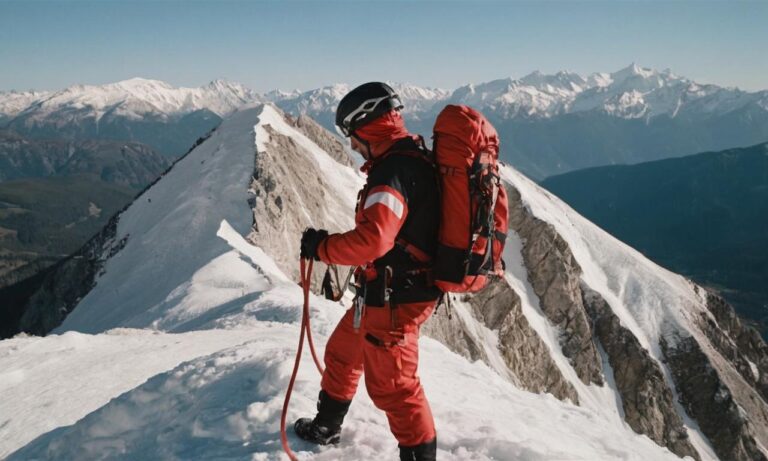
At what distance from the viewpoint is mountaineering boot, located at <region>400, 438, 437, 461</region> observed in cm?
571

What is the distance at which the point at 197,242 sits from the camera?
91.6ft

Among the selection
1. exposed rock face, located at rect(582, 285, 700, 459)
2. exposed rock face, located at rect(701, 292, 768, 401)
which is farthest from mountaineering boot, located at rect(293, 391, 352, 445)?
exposed rock face, located at rect(701, 292, 768, 401)

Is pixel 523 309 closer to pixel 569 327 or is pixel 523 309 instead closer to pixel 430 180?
pixel 569 327

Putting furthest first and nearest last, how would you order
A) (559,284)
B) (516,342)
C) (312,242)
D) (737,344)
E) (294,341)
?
(737,344), (559,284), (516,342), (294,341), (312,242)

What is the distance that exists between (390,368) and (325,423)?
1.28 m

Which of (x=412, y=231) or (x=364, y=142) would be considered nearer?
(x=412, y=231)

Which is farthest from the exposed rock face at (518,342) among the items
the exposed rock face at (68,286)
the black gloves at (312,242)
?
the black gloves at (312,242)

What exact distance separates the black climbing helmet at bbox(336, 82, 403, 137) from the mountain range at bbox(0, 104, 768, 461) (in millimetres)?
3763

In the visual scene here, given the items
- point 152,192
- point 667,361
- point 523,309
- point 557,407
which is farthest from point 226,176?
point 667,361

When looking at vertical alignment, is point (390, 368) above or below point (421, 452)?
above

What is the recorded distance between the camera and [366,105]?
6.26 metres

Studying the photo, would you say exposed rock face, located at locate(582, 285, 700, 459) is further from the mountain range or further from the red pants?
the red pants

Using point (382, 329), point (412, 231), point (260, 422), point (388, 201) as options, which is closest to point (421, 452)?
point (382, 329)

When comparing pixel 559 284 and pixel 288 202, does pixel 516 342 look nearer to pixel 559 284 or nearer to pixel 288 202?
pixel 559 284
